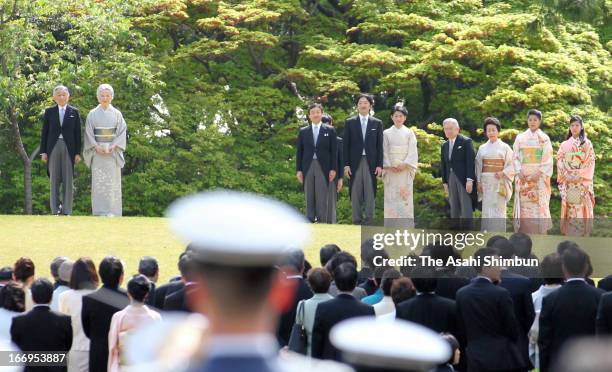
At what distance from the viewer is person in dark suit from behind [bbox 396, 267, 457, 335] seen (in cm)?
654

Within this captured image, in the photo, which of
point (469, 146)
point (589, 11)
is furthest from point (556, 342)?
point (469, 146)

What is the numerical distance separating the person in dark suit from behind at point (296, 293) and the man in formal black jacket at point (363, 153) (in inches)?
324

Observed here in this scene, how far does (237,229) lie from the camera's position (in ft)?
6.23

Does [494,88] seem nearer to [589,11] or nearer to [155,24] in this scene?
[155,24]

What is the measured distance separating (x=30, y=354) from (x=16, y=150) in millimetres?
17630

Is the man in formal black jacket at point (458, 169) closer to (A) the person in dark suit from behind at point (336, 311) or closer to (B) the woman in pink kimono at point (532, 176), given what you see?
(B) the woman in pink kimono at point (532, 176)

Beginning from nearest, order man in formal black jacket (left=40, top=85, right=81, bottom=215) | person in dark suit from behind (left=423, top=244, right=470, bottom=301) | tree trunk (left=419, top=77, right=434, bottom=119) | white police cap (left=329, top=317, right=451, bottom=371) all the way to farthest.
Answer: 1. white police cap (left=329, top=317, right=451, bottom=371)
2. person in dark suit from behind (left=423, top=244, right=470, bottom=301)
3. man in formal black jacket (left=40, top=85, right=81, bottom=215)
4. tree trunk (left=419, top=77, right=434, bottom=119)

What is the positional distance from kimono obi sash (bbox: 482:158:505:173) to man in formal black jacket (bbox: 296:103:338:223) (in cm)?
190

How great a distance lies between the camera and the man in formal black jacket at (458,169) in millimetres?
15430

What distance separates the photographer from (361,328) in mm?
2340

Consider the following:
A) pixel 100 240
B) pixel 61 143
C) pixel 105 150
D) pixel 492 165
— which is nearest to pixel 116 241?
pixel 100 240

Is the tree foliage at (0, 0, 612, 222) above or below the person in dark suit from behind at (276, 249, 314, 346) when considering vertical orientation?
above

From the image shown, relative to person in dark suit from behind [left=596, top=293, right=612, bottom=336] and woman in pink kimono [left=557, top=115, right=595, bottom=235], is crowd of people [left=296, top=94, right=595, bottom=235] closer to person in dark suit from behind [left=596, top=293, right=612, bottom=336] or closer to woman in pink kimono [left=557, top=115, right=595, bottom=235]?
woman in pink kimono [left=557, top=115, right=595, bottom=235]

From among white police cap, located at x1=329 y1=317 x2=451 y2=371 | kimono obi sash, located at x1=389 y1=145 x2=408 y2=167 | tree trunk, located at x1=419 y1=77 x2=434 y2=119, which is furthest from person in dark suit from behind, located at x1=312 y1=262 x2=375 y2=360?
tree trunk, located at x1=419 y1=77 x2=434 y2=119
